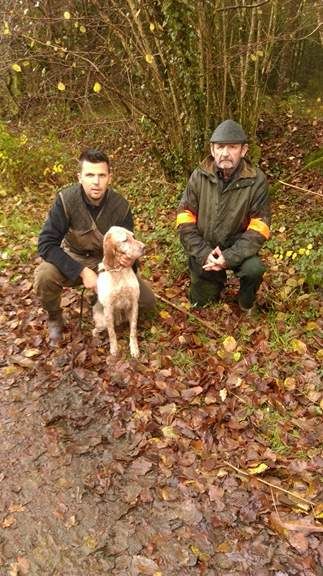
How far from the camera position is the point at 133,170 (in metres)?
9.63

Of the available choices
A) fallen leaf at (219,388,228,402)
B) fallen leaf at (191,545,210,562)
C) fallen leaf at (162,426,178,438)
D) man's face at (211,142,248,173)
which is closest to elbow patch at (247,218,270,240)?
man's face at (211,142,248,173)

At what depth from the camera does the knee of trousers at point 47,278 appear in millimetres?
4617

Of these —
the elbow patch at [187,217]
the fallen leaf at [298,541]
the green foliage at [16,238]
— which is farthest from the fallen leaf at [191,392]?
the green foliage at [16,238]

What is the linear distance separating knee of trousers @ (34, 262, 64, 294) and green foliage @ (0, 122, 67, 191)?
4.78 meters

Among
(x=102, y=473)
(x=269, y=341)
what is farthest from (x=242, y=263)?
(x=102, y=473)

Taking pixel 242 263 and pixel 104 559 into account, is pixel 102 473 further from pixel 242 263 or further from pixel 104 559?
pixel 242 263

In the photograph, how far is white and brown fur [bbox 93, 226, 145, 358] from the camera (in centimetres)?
412

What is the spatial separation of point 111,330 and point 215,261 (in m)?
1.25

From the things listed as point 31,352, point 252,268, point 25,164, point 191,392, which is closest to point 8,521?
point 191,392

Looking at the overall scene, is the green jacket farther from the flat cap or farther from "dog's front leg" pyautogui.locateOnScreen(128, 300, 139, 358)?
"dog's front leg" pyautogui.locateOnScreen(128, 300, 139, 358)

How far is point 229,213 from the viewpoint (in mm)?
4828

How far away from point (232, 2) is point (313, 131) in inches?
115

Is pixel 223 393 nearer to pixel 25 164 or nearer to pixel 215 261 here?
pixel 215 261

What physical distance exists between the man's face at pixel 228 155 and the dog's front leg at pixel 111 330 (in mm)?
Answer: 1759
